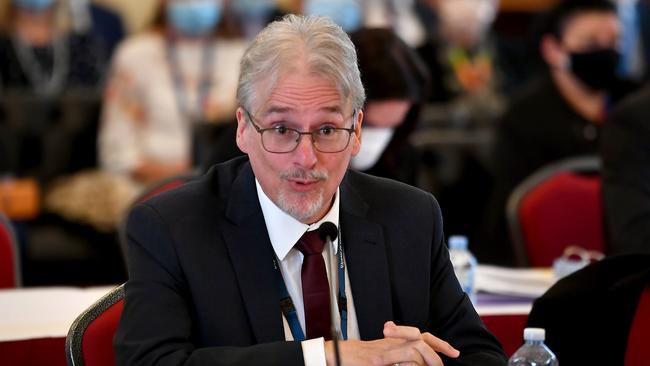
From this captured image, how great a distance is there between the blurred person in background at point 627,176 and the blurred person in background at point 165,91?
3.02 m

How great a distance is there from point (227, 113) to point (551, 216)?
2.76 meters

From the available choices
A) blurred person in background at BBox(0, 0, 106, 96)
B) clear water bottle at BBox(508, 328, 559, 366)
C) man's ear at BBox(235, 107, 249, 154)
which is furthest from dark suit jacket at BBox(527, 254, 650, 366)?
blurred person in background at BBox(0, 0, 106, 96)

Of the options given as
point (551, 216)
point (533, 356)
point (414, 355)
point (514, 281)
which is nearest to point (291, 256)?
point (414, 355)

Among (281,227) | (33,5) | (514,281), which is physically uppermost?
(33,5)

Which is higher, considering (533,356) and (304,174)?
(304,174)

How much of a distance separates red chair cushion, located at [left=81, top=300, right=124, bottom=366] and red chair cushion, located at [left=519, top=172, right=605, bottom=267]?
215 cm

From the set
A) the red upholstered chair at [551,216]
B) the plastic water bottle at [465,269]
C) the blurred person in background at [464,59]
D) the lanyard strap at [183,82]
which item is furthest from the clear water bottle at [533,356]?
the blurred person in background at [464,59]

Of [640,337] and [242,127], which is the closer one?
[242,127]

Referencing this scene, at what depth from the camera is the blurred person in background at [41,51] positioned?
7289mm

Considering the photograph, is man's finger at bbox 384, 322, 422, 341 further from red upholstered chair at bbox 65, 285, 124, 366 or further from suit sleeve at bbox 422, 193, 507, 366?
red upholstered chair at bbox 65, 285, 124, 366

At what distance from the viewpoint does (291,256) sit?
269 centimetres

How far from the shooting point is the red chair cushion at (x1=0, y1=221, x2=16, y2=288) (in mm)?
3787

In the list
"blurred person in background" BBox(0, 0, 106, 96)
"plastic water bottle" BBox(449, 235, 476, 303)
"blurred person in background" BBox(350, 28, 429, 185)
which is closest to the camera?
"plastic water bottle" BBox(449, 235, 476, 303)

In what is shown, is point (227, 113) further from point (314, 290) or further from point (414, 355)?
point (414, 355)
